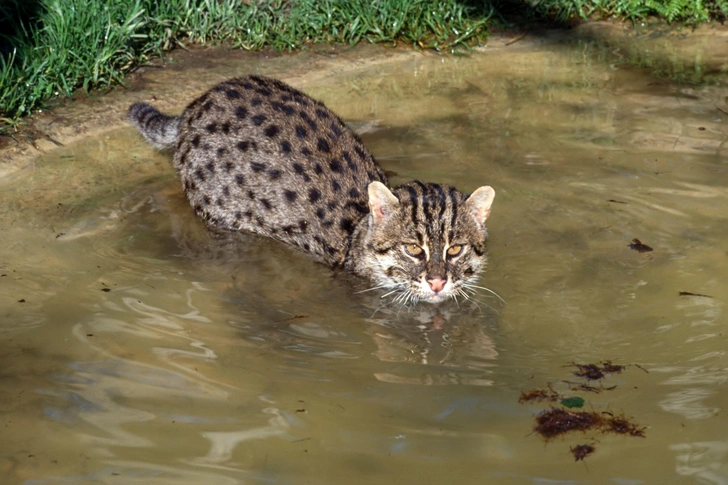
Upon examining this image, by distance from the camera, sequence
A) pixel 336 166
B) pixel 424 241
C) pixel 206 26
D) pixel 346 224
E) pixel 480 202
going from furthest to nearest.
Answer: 1. pixel 206 26
2. pixel 336 166
3. pixel 346 224
4. pixel 480 202
5. pixel 424 241

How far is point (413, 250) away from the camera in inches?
271

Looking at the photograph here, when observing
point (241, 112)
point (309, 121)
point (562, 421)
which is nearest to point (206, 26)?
point (241, 112)

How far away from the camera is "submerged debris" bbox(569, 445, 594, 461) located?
4.93 m

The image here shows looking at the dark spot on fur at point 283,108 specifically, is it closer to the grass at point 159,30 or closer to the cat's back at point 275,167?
the cat's back at point 275,167

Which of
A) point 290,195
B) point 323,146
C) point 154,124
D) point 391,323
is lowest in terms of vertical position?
point 391,323

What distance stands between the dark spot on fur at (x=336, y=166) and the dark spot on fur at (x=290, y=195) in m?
0.32

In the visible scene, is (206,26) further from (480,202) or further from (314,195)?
(480,202)

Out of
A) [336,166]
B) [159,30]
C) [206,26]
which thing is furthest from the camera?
[206,26]

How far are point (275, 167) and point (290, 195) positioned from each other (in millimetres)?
246

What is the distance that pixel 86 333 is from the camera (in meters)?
6.06

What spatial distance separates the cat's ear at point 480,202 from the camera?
6934 mm

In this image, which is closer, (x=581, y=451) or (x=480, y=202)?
(x=581, y=451)

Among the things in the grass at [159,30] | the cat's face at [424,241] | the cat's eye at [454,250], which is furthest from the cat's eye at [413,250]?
the grass at [159,30]

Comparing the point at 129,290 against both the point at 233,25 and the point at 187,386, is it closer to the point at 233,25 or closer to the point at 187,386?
the point at 187,386
